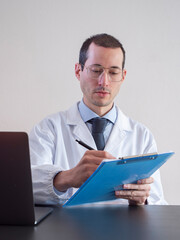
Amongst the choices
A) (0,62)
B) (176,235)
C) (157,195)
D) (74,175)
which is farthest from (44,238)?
(0,62)

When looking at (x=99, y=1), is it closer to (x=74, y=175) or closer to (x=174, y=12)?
(x=174, y=12)

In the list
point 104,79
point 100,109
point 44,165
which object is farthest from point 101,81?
point 44,165

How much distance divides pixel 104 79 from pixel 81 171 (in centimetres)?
58

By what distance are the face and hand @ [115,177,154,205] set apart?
540mm

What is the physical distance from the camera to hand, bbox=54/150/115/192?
85 cm

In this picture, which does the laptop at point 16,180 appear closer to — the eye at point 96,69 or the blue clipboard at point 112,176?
the blue clipboard at point 112,176

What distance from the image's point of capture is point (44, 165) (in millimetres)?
1021

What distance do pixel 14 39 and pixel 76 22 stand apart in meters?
0.45

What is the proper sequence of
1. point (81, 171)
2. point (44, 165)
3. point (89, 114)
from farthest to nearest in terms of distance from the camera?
point (89, 114), point (44, 165), point (81, 171)

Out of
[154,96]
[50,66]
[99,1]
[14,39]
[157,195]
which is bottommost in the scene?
[157,195]

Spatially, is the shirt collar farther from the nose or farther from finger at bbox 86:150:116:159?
finger at bbox 86:150:116:159

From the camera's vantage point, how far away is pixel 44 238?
539 millimetres

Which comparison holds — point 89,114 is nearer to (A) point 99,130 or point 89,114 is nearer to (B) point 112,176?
(A) point 99,130

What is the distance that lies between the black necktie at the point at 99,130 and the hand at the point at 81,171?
1.46 ft
